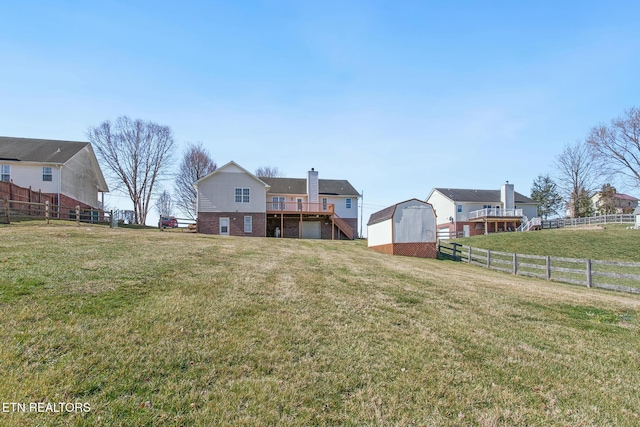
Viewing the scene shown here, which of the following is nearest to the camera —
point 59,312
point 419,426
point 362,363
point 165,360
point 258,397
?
point 419,426

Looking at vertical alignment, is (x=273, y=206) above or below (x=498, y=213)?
above

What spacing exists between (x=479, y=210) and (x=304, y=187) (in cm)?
2214

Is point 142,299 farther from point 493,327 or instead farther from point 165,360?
point 493,327

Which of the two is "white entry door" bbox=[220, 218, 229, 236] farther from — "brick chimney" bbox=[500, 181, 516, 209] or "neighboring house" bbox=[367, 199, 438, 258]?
"brick chimney" bbox=[500, 181, 516, 209]

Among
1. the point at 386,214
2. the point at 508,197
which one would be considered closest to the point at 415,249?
the point at 386,214

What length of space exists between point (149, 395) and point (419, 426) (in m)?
2.66

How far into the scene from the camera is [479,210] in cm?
4044

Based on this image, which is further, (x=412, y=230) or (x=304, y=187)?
(x=304, y=187)

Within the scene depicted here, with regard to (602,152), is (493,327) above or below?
below

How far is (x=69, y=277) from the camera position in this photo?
648 centimetres

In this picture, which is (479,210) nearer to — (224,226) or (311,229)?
(311,229)

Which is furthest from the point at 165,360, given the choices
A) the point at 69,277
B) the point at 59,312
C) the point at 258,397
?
the point at 69,277

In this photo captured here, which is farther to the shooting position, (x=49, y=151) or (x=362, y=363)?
(x=49, y=151)

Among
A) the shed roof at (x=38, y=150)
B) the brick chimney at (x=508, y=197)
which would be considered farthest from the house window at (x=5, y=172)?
the brick chimney at (x=508, y=197)
